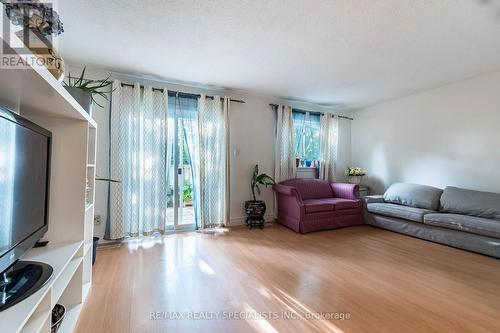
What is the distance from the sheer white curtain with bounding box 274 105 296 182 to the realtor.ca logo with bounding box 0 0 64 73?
10.8 ft

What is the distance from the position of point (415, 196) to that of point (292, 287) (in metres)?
2.69

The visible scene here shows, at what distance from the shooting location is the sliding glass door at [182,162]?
3342mm

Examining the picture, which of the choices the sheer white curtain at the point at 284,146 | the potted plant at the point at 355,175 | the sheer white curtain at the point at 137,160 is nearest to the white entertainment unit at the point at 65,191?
the sheer white curtain at the point at 137,160

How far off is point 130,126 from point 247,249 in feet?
7.37

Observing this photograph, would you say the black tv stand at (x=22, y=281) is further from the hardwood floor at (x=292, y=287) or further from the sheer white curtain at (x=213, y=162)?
the sheer white curtain at (x=213, y=162)

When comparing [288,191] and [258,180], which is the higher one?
[258,180]

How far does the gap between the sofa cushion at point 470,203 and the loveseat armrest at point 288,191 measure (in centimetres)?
200

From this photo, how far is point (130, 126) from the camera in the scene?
3002 millimetres

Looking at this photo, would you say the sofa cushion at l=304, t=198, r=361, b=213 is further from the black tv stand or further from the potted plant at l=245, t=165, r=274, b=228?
the black tv stand

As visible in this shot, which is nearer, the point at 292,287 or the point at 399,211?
the point at 292,287

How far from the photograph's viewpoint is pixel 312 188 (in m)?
4.04

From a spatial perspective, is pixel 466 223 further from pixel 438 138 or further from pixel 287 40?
pixel 287 40

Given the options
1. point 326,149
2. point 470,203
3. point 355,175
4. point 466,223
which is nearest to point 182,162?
point 326,149

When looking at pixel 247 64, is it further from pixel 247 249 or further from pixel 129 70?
pixel 247 249
